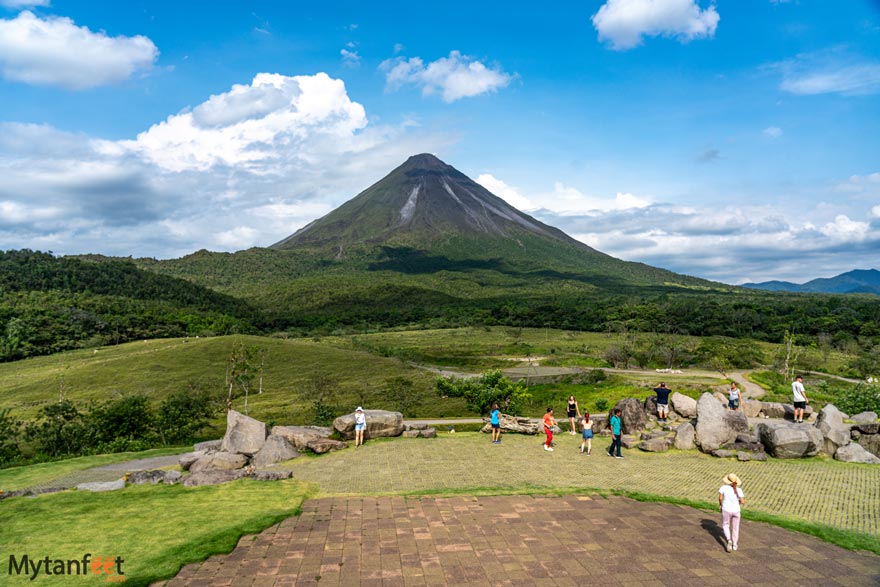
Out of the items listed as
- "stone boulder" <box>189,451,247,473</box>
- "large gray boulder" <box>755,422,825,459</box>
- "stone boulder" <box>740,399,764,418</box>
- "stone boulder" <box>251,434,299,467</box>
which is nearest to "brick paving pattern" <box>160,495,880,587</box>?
"stone boulder" <box>251,434,299,467</box>

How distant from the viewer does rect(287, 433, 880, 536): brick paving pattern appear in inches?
430

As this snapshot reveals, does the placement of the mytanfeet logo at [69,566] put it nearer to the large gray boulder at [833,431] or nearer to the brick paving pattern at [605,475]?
the brick paving pattern at [605,475]

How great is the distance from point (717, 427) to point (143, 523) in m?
16.1

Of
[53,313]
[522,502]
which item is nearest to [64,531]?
[522,502]

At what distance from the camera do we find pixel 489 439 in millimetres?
18141

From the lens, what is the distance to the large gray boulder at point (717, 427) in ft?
50.8

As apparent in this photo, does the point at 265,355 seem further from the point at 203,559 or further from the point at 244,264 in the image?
the point at 244,264

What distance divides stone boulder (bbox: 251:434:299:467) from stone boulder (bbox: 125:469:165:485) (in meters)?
2.93

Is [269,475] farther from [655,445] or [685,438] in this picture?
[685,438]

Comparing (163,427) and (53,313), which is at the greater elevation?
(53,313)

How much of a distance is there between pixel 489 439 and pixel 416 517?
340 inches

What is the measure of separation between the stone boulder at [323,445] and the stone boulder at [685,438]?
1137 cm

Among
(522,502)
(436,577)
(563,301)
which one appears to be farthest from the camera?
(563,301)

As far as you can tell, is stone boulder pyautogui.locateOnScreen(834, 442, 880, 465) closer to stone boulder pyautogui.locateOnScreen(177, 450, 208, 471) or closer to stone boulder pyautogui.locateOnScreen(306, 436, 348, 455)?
stone boulder pyautogui.locateOnScreen(306, 436, 348, 455)
